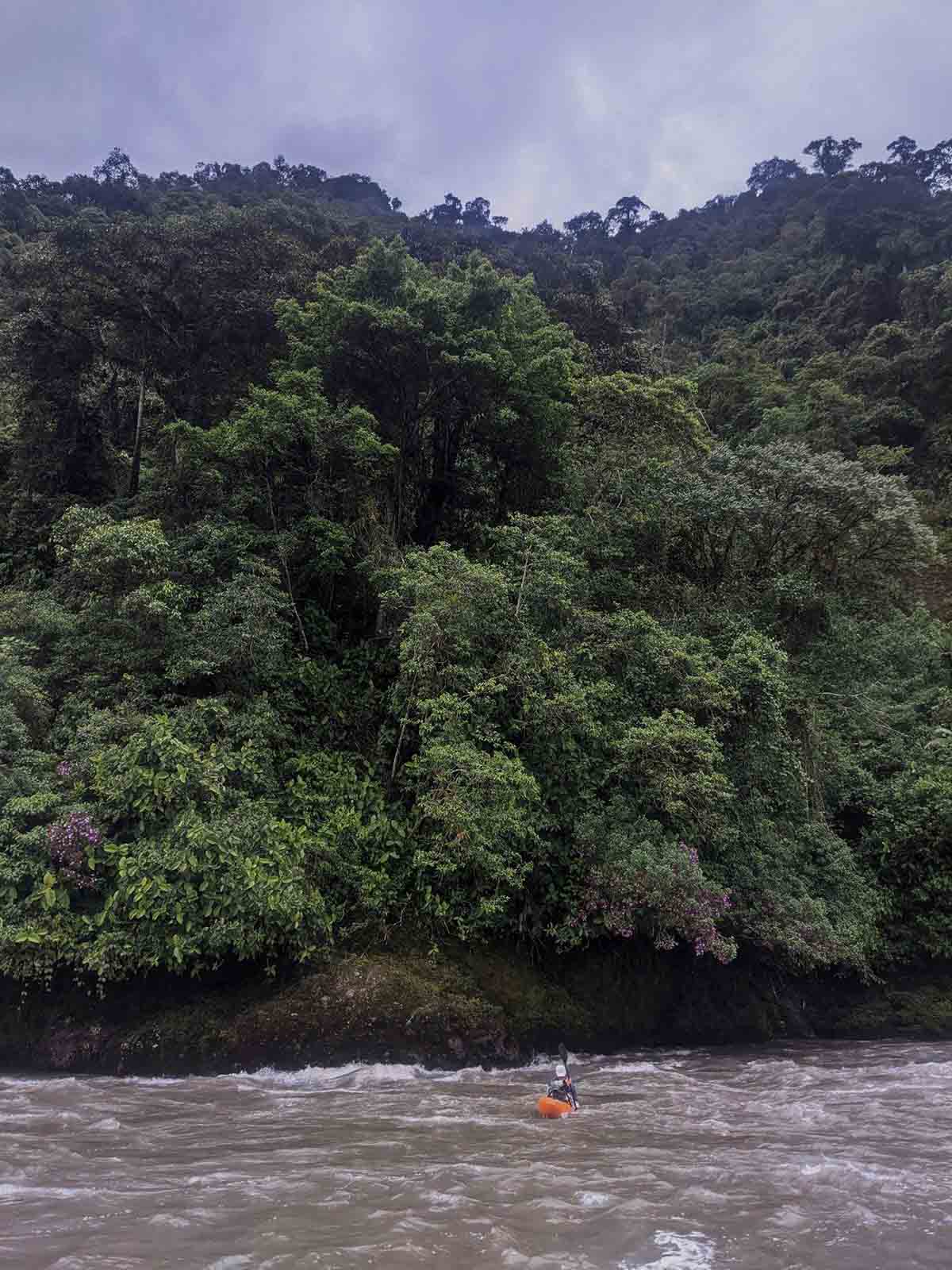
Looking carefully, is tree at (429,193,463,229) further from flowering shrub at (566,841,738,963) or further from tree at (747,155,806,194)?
flowering shrub at (566,841,738,963)

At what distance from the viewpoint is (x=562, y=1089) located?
809 cm

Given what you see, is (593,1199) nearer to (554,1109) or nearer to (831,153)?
(554,1109)

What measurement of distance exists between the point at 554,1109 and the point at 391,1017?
287 cm

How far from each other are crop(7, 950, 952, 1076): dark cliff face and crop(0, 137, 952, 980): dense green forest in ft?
1.83

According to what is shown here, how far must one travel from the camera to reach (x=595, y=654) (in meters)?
12.2

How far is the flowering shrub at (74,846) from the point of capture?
9.52m

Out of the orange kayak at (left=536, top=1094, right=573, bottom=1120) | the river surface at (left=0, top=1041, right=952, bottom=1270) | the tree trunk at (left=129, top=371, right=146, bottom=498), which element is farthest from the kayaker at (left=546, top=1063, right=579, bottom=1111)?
the tree trunk at (left=129, top=371, right=146, bottom=498)

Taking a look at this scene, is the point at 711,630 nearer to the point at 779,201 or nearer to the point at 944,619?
the point at 944,619

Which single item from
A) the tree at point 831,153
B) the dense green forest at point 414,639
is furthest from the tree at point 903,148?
the dense green forest at point 414,639

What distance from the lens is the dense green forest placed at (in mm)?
10039

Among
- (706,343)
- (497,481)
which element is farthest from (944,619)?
(706,343)

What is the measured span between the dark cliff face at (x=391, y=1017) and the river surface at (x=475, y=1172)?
1.24 ft

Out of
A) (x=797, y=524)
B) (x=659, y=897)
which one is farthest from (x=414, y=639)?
(x=797, y=524)

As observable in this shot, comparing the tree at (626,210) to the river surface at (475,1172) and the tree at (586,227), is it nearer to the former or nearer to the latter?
the tree at (586,227)
